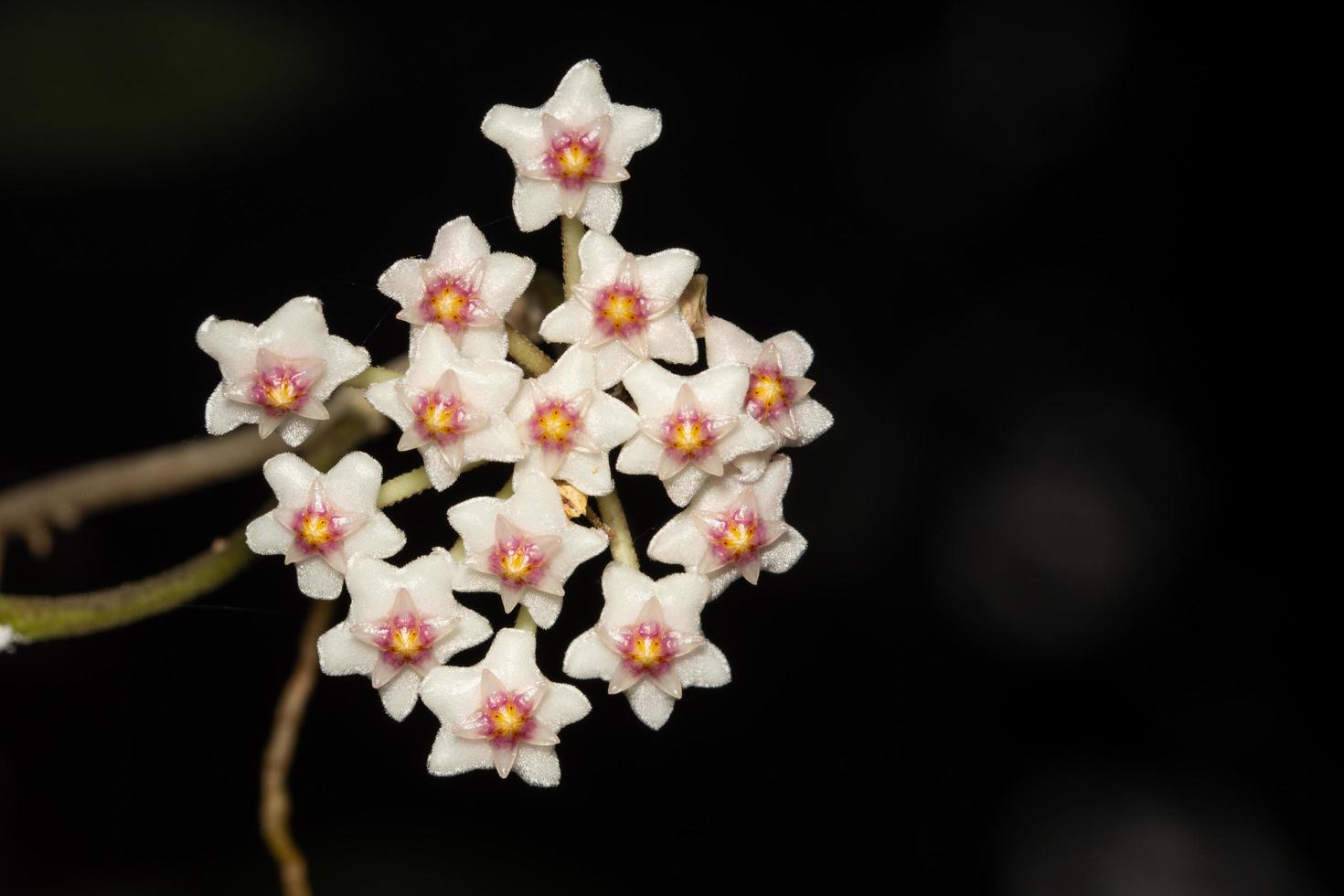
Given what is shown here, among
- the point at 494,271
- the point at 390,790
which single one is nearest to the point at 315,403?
the point at 494,271

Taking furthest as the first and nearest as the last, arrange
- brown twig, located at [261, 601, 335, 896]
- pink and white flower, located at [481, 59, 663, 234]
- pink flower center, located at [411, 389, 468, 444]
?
brown twig, located at [261, 601, 335, 896] → pink and white flower, located at [481, 59, 663, 234] → pink flower center, located at [411, 389, 468, 444]

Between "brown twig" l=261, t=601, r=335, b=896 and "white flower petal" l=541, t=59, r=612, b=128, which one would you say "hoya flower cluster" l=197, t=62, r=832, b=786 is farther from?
"brown twig" l=261, t=601, r=335, b=896

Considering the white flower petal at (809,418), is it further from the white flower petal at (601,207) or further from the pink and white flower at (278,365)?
the pink and white flower at (278,365)

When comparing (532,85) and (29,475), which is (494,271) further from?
(29,475)

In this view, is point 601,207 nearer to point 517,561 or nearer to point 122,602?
point 517,561

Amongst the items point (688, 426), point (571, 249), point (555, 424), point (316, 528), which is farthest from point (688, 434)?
point (316, 528)

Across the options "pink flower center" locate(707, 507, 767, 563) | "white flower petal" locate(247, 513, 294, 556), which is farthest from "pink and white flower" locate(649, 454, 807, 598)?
"white flower petal" locate(247, 513, 294, 556)

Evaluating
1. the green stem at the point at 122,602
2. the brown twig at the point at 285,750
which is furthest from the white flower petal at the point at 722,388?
the brown twig at the point at 285,750
